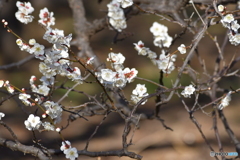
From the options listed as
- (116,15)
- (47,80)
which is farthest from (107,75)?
(116,15)

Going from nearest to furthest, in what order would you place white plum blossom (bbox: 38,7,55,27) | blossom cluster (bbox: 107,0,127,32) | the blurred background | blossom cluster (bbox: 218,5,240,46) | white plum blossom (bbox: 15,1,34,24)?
blossom cluster (bbox: 218,5,240,46)
white plum blossom (bbox: 15,1,34,24)
white plum blossom (bbox: 38,7,55,27)
blossom cluster (bbox: 107,0,127,32)
the blurred background

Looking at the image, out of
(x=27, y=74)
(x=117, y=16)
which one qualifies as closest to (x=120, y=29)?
(x=117, y=16)

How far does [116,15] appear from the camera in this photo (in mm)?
2270

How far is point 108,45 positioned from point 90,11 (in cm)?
149

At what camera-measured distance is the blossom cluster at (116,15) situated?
87.7 inches

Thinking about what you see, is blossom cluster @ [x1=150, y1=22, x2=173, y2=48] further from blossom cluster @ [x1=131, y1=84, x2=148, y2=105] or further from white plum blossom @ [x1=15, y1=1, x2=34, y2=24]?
white plum blossom @ [x1=15, y1=1, x2=34, y2=24]

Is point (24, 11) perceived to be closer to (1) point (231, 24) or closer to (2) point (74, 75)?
(2) point (74, 75)

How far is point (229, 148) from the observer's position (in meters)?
4.00

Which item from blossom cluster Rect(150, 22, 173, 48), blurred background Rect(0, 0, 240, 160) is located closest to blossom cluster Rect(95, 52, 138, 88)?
blossom cluster Rect(150, 22, 173, 48)

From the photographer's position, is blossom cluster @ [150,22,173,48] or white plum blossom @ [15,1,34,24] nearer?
white plum blossom @ [15,1,34,24]

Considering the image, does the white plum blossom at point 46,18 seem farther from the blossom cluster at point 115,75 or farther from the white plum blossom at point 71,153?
the white plum blossom at point 71,153

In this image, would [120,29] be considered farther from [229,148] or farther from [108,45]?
[108,45]

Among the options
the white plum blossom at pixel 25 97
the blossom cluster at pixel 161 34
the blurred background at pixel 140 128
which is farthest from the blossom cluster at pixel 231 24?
the blurred background at pixel 140 128

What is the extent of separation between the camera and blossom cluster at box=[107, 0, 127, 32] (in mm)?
2227
